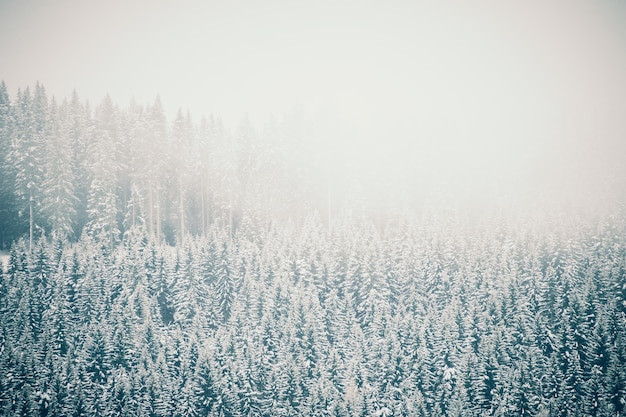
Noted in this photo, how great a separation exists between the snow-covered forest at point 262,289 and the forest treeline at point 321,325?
21cm

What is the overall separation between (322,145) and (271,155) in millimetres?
11351

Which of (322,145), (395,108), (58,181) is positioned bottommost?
(58,181)

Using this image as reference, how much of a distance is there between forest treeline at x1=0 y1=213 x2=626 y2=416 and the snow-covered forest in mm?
212

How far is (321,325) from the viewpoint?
211ft

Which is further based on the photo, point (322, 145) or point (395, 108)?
point (395, 108)

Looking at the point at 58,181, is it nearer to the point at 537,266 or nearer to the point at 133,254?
the point at 133,254

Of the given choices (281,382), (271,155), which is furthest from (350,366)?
(271,155)

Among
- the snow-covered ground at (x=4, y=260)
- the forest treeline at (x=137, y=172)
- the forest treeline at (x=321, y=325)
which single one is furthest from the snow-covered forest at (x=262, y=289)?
the snow-covered ground at (x=4, y=260)

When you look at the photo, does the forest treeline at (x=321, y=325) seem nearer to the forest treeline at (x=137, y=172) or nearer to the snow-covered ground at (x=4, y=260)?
the snow-covered ground at (x=4, y=260)

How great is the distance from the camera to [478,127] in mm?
114375

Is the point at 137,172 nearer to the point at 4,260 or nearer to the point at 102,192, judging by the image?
the point at 102,192

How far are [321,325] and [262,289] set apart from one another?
29.0ft

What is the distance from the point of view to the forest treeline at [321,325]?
5653 centimetres

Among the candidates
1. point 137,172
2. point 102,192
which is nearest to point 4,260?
point 102,192
